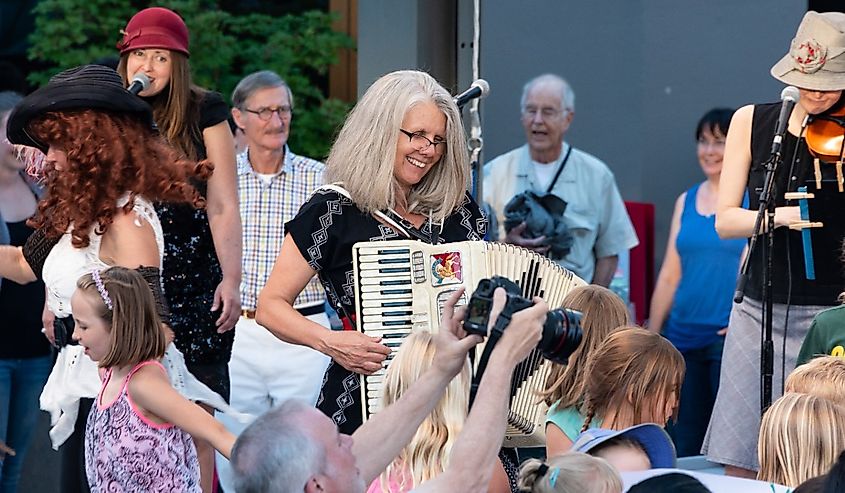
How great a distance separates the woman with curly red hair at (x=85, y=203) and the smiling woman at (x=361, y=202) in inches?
14.8

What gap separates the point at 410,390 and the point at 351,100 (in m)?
6.84

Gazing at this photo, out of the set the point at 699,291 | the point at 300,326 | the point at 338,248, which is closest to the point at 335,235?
the point at 338,248

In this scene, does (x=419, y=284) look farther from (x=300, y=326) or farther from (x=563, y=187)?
(x=563, y=187)

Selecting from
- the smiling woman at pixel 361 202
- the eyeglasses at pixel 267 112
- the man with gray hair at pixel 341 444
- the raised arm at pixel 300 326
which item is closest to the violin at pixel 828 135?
the smiling woman at pixel 361 202

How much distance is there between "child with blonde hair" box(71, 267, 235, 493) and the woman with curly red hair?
4.8 inches

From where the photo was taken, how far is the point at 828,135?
16.7 ft

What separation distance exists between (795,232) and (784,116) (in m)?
0.46

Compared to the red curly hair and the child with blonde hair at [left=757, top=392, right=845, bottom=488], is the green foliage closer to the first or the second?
the red curly hair

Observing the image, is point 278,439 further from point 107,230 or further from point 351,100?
point 351,100

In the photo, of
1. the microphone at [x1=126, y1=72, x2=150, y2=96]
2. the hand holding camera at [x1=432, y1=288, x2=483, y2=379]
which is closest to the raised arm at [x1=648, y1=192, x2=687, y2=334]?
the microphone at [x1=126, y1=72, x2=150, y2=96]

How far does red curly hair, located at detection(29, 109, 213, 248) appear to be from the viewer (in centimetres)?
428

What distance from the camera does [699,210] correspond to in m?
7.48

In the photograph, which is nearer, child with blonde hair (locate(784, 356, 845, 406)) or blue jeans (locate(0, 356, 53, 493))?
child with blonde hair (locate(784, 356, 845, 406))

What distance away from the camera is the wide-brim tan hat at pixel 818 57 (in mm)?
5055
